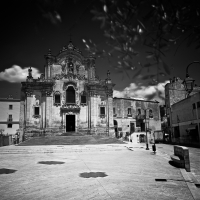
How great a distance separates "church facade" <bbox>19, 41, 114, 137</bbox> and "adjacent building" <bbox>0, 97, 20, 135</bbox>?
26226 millimetres

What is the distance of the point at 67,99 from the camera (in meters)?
32.3

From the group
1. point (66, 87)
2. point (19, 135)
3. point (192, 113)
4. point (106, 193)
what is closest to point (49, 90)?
point (66, 87)

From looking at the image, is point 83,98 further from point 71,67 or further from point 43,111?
point 43,111

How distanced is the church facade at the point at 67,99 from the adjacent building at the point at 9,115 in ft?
86.0

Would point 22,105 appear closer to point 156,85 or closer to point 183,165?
point 183,165

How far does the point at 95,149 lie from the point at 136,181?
1349cm

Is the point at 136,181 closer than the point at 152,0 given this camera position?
No

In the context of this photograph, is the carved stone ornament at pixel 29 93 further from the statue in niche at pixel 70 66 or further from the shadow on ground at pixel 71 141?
the shadow on ground at pixel 71 141

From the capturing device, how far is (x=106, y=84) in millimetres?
33562

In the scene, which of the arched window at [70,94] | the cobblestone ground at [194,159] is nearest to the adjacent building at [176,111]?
the cobblestone ground at [194,159]

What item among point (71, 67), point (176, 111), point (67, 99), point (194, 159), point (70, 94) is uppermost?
point (71, 67)

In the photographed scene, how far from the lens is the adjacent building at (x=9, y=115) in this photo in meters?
52.9

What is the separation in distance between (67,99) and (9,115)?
29.5 metres

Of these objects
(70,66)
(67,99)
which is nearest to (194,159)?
(67,99)
